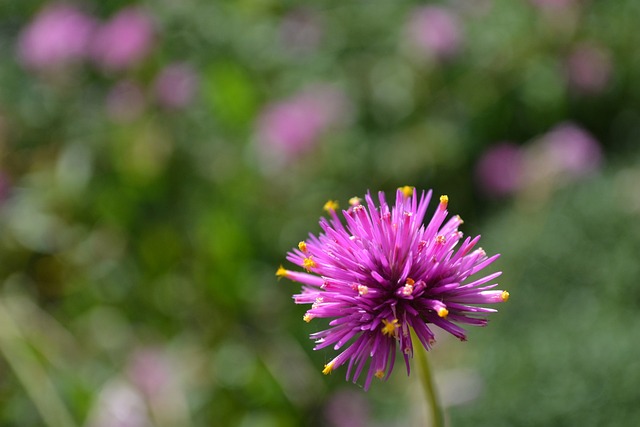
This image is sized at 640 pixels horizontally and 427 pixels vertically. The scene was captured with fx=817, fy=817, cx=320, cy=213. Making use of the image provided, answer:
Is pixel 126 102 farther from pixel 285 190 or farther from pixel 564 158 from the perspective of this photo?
pixel 564 158

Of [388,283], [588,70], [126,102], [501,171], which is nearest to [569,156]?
[501,171]

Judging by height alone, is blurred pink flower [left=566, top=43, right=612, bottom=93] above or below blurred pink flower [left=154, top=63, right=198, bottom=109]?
above

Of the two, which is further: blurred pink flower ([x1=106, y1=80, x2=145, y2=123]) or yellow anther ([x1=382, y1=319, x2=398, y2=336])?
blurred pink flower ([x1=106, y1=80, x2=145, y2=123])

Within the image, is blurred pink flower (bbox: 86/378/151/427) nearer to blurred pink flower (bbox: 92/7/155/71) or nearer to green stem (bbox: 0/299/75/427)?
green stem (bbox: 0/299/75/427)

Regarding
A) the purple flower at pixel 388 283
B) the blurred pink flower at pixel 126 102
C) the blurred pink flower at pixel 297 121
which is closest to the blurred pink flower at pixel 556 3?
the blurred pink flower at pixel 297 121

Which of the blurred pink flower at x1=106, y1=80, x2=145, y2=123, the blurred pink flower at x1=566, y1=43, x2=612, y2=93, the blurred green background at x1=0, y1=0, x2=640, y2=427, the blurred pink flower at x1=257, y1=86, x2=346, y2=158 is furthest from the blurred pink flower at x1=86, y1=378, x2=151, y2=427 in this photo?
the blurred pink flower at x1=566, y1=43, x2=612, y2=93

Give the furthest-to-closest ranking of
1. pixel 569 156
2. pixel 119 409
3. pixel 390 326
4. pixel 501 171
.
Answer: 1. pixel 501 171
2. pixel 569 156
3. pixel 119 409
4. pixel 390 326
